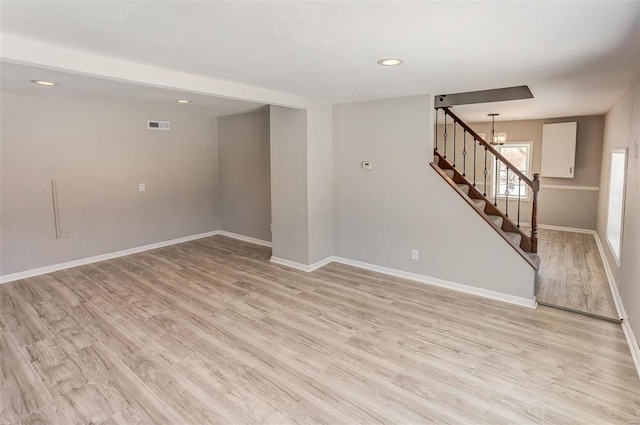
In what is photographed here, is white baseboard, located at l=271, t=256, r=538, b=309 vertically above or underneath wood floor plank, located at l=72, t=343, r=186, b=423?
above

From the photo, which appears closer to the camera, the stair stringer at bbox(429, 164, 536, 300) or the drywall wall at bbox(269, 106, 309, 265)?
the stair stringer at bbox(429, 164, 536, 300)

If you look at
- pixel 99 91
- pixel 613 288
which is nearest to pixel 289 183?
pixel 99 91

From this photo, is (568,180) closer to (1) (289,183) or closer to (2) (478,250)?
(2) (478,250)

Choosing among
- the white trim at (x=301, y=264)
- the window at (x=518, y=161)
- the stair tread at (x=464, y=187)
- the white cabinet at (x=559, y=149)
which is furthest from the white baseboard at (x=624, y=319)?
Result: the white trim at (x=301, y=264)

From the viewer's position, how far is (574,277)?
4.40 metres

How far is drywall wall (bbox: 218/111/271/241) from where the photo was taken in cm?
582

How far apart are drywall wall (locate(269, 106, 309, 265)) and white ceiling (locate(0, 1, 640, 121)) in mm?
1330

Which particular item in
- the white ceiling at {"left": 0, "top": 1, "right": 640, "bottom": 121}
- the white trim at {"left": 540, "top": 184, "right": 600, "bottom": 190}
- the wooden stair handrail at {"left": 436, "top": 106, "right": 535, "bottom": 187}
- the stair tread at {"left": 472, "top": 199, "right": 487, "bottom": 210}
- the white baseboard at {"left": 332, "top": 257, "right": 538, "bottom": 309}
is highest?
the white ceiling at {"left": 0, "top": 1, "right": 640, "bottom": 121}

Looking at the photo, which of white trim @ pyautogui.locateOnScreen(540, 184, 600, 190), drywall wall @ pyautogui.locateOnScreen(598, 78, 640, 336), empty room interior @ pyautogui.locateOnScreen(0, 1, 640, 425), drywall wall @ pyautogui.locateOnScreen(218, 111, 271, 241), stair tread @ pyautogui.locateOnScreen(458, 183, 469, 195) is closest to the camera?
empty room interior @ pyautogui.locateOnScreen(0, 1, 640, 425)

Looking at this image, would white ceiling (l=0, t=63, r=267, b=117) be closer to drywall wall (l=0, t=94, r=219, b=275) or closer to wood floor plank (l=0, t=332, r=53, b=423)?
drywall wall (l=0, t=94, r=219, b=275)

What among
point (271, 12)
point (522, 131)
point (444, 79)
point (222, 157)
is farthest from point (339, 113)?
point (522, 131)

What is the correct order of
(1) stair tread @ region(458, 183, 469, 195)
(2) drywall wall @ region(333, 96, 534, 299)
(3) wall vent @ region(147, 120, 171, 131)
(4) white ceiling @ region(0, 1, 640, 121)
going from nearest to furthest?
(4) white ceiling @ region(0, 1, 640, 121) < (2) drywall wall @ region(333, 96, 534, 299) < (1) stair tread @ region(458, 183, 469, 195) < (3) wall vent @ region(147, 120, 171, 131)

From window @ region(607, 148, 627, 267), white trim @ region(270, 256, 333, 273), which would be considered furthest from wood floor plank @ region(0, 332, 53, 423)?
window @ region(607, 148, 627, 267)

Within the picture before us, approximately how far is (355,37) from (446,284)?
123 inches
